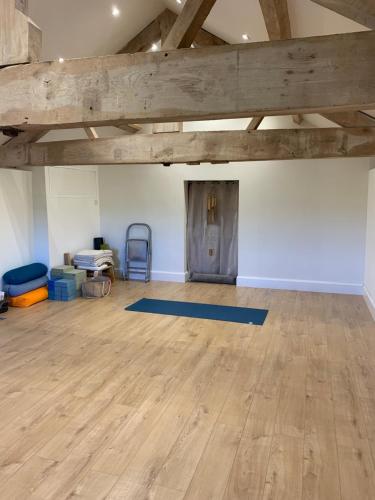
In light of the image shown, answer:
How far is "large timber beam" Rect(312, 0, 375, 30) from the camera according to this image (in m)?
1.92

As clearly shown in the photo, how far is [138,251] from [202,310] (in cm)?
236

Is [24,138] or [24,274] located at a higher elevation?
[24,138]

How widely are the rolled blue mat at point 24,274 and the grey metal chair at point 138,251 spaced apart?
1764 millimetres

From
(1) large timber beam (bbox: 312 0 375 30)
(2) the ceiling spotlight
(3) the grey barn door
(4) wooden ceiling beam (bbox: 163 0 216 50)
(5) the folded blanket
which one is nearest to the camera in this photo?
(1) large timber beam (bbox: 312 0 375 30)

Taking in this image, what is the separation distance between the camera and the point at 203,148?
4.33m

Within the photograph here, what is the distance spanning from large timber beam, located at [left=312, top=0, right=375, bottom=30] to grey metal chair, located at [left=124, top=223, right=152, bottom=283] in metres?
5.43

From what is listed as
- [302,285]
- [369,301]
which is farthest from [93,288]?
[369,301]

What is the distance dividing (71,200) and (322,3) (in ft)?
17.5

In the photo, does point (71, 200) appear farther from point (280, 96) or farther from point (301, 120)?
point (280, 96)

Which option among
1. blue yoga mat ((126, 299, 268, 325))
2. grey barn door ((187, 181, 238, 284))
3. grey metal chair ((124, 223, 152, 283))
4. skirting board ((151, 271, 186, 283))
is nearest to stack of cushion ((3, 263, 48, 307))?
blue yoga mat ((126, 299, 268, 325))

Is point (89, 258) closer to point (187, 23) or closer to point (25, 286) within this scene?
point (25, 286)

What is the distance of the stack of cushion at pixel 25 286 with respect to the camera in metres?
5.49

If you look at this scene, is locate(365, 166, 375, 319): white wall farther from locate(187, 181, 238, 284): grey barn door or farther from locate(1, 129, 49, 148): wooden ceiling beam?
locate(1, 129, 49, 148): wooden ceiling beam

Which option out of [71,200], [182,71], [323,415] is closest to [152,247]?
[71,200]
